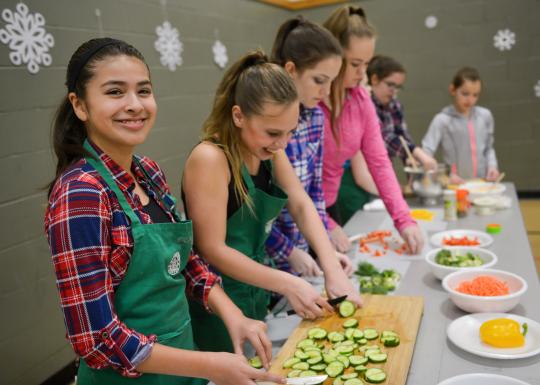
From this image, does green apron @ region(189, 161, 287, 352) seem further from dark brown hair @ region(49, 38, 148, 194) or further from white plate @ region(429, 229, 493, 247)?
white plate @ region(429, 229, 493, 247)

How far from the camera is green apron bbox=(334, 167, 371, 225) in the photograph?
10.8 ft

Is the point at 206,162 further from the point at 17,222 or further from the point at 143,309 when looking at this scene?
the point at 17,222

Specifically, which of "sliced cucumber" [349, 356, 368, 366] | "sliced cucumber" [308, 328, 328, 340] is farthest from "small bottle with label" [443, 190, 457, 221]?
"sliced cucumber" [349, 356, 368, 366]

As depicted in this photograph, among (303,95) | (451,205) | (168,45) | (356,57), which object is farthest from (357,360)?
(168,45)

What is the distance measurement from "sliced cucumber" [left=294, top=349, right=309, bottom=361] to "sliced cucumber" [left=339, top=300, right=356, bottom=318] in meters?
0.24

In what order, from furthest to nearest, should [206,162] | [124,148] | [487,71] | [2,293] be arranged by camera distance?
[487,71] < [2,293] < [206,162] < [124,148]

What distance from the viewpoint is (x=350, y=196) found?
3307mm

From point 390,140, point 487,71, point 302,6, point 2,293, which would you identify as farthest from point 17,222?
point 487,71

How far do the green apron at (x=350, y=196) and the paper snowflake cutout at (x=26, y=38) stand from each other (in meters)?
1.94

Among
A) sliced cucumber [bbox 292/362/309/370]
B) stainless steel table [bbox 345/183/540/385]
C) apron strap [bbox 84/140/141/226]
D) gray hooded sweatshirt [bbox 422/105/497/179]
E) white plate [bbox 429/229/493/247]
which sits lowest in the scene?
stainless steel table [bbox 345/183/540/385]

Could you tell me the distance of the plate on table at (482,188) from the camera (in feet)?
10.2

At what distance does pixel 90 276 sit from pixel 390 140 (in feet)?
10.5

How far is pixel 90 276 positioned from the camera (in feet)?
3.34

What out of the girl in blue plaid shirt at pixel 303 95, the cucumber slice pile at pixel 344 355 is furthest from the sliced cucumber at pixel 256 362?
the girl in blue plaid shirt at pixel 303 95
